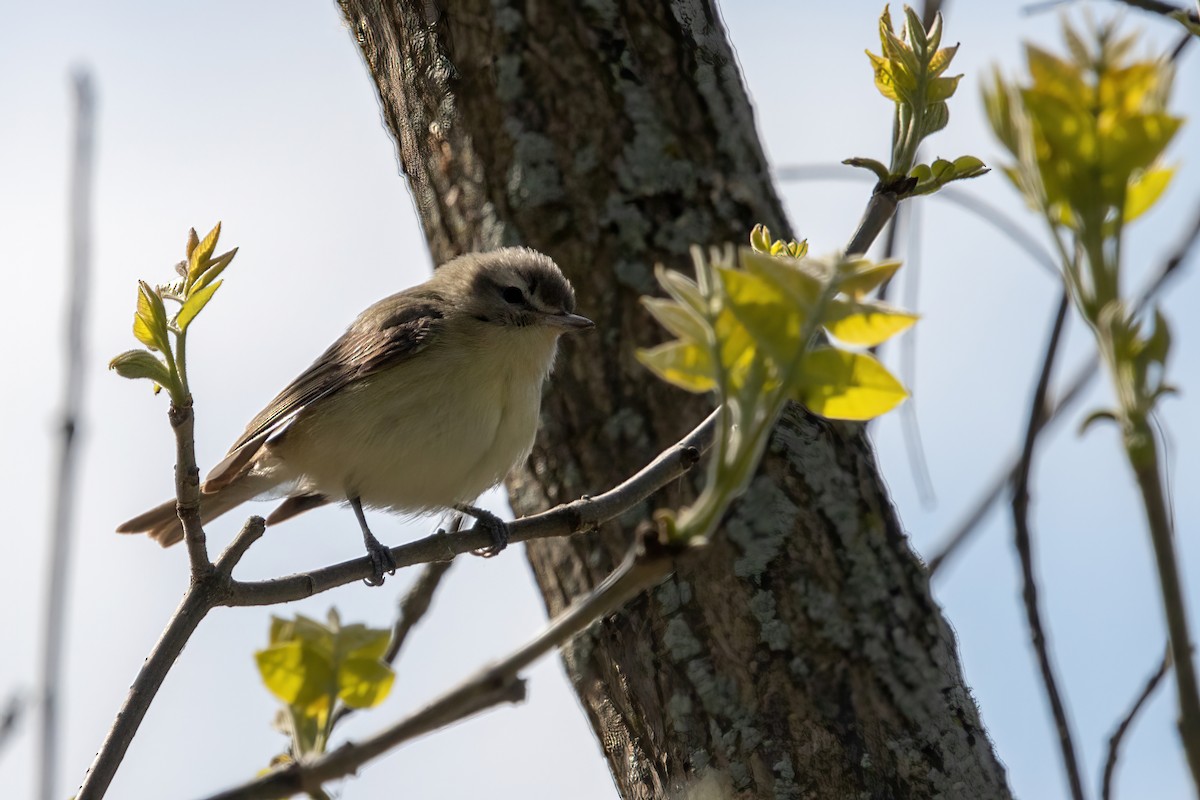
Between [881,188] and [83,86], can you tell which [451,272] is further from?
[881,188]

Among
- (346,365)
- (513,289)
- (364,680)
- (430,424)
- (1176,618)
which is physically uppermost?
(513,289)

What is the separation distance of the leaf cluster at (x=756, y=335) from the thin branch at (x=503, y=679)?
0.03 meters

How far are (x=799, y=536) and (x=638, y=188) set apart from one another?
1.13m

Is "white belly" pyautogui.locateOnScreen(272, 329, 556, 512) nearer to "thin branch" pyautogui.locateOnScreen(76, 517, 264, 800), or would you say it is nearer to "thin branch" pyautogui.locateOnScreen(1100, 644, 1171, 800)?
"thin branch" pyautogui.locateOnScreen(76, 517, 264, 800)

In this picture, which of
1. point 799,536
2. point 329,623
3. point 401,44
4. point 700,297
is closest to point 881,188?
point 700,297

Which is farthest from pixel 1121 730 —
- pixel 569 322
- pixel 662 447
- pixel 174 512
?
pixel 174 512

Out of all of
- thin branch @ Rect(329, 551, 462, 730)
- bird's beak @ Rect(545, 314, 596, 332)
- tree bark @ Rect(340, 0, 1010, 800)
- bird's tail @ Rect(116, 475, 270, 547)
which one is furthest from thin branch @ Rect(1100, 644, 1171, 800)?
bird's tail @ Rect(116, 475, 270, 547)

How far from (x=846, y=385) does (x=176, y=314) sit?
0.95m

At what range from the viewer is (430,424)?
406 cm

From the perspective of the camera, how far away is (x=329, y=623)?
1212 millimetres

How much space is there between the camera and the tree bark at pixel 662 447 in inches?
123

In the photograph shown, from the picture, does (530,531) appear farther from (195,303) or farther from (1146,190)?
(1146,190)

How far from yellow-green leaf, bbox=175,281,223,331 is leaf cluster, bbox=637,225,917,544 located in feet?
2.62

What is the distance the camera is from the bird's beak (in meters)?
3.73
